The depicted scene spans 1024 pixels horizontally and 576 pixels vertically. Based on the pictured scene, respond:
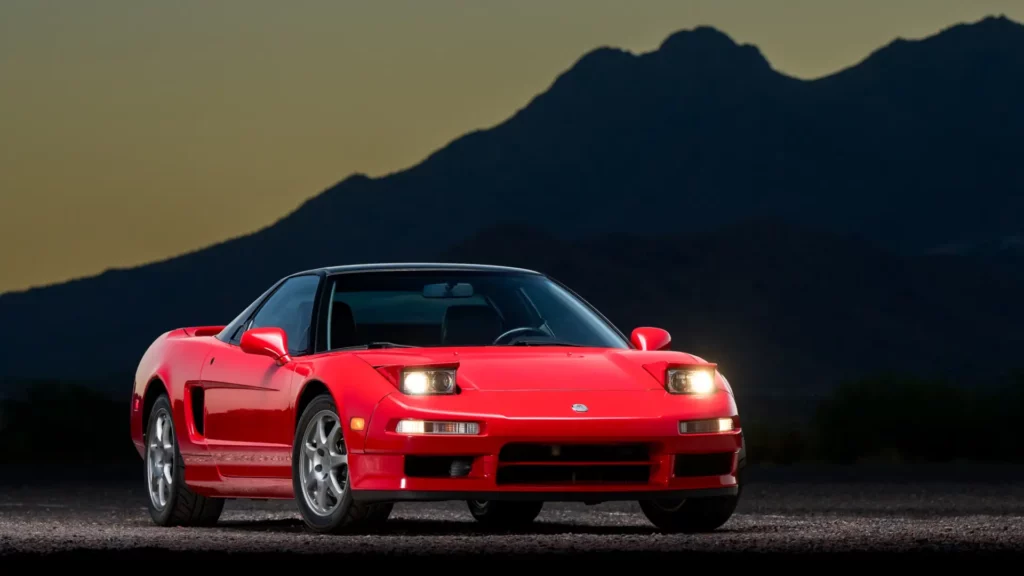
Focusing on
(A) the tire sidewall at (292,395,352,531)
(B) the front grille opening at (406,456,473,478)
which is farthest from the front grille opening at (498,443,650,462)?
(A) the tire sidewall at (292,395,352,531)

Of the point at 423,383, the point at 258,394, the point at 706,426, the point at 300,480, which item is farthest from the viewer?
the point at 258,394

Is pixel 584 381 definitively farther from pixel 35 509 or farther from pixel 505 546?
pixel 35 509

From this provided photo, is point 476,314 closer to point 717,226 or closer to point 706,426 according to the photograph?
point 706,426

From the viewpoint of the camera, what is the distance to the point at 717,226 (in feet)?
514

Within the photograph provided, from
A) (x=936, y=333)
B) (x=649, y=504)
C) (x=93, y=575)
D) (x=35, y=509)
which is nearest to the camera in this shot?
(x=93, y=575)

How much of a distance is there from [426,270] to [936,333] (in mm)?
133960

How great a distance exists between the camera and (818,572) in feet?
26.6

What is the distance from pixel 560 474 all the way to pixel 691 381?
0.97 metres

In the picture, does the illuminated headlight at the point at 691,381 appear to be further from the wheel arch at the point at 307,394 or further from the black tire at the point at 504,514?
the black tire at the point at 504,514

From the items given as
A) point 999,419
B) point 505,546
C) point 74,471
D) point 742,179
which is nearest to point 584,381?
point 505,546

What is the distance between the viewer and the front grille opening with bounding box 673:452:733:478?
9.99m

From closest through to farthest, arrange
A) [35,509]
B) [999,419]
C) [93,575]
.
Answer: [93,575] → [35,509] → [999,419]

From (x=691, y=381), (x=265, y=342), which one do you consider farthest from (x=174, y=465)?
(x=691, y=381)

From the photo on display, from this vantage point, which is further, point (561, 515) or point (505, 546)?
point (561, 515)
